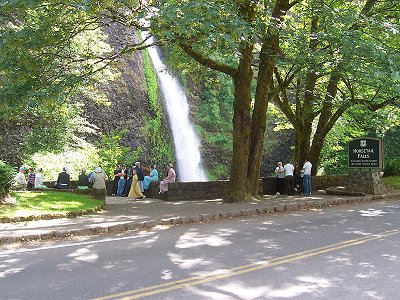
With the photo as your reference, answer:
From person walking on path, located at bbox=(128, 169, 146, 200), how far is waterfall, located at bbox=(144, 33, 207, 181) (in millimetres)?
13120

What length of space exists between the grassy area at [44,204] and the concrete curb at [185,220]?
2.15 m

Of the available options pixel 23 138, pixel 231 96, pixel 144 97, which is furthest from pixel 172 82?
pixel 23 138

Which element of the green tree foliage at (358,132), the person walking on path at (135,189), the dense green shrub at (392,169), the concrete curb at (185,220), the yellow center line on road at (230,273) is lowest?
the yellow center line on road at (230,273)

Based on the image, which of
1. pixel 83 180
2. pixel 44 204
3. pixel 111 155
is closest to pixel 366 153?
pixel 83 180

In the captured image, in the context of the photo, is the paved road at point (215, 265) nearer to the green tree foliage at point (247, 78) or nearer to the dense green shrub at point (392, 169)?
the green tree foliage at point (247, 78)

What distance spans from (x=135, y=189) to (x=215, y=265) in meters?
12.7

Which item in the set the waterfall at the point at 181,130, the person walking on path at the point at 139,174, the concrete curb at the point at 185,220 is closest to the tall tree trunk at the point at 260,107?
the concrete curb at the point at 185,220

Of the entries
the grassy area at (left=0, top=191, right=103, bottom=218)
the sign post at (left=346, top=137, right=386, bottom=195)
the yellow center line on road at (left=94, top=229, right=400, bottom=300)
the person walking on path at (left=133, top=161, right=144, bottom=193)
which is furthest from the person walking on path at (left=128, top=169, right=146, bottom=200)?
the yellow center line on road at (left=94, top=229, right=400, bottom=300)

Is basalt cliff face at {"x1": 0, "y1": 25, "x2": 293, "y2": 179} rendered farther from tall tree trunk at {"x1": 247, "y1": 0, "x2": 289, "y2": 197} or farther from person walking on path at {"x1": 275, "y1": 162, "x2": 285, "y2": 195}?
tall tree trunk at {"x1": 247, "y1": 0, "x2": 289, "y2": 197}

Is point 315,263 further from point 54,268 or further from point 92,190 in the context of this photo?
point 92,190

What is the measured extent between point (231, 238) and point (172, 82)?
27806 millimetres

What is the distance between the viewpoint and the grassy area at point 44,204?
38.2 feet

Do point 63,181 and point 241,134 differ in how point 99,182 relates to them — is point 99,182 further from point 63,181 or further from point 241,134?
point 241,134

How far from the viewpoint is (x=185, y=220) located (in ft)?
38.9
